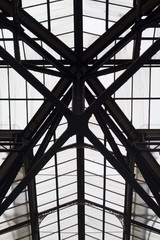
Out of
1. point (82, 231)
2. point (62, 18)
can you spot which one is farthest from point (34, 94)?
point (82, 231)

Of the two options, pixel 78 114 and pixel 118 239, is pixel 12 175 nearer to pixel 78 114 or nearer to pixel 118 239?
pixel 78 114

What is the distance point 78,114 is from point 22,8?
285 inches

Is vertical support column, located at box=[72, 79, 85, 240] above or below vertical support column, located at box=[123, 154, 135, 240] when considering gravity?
above

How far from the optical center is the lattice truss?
67.5 ft

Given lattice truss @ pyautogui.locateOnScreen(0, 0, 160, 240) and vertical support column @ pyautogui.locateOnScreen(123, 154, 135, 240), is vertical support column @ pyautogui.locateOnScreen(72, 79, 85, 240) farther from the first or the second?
vertical support column @ pyautogui.locateOnScreen(123, 154, 135, 240)

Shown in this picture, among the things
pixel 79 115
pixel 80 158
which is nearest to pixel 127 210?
pixel 80 158

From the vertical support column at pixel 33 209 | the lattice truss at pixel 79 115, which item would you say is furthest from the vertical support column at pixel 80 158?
the vertical support column at pixel 33 209

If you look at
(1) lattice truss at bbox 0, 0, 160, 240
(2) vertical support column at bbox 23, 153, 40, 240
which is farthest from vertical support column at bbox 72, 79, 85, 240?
(2) vertical support column at bbox 23, 153, 40, 240

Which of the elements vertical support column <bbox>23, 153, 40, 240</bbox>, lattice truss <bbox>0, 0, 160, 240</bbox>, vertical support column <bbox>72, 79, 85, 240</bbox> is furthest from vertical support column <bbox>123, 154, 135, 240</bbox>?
vertical support column <bbox>23, 153, 40, 240</bbox>

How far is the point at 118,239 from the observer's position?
3372 cm

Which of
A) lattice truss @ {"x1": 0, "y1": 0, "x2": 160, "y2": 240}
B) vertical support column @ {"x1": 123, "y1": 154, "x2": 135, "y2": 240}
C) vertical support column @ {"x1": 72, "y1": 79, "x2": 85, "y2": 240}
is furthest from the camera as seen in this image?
vertical support column @ {"x1": 123, "y1": 154, "x2": 135, "y2": 240}

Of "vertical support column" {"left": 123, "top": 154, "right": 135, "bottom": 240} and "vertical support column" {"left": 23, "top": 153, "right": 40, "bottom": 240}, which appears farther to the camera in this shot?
"vertical support column" {"left": 123, "top": 154, "right": 135, "bottom": 240}

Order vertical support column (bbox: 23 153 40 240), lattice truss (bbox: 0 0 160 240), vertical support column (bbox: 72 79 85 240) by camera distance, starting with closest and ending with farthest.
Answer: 1. lattice truss (bbox: 0 0 160 240)
2. vertical support column (bbox: 72 79 85 240)
3. vertical support column (bbox: 23 153 40 240)

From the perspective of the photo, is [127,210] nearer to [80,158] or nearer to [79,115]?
[80,158]
